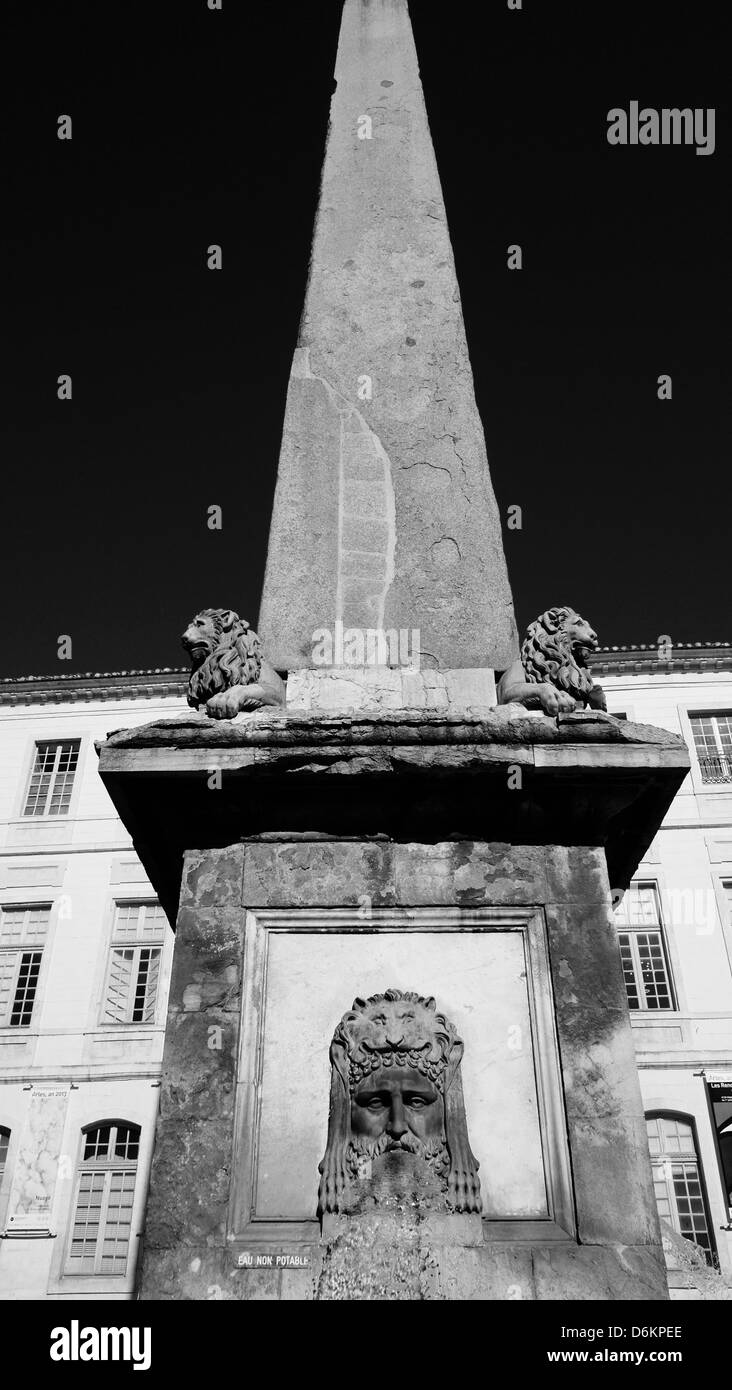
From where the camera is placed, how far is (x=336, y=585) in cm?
519

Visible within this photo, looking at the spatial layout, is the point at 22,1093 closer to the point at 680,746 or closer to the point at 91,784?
the point at 91,784

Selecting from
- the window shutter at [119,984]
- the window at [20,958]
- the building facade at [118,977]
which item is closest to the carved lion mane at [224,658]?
the building facade at [118,977]

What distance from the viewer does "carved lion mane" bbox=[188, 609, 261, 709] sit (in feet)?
14.9

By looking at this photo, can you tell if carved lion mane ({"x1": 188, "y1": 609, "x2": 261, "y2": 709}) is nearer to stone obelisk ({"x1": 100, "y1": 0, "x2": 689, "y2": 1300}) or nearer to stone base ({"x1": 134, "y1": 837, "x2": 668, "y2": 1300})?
stone obelisk ({"x1": 100, "y1": 0, "x2": 689, "y2": 1300})


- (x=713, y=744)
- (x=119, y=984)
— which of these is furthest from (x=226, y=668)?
(x=713, y=744)

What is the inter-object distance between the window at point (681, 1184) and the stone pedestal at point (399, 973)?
17358 millimetres

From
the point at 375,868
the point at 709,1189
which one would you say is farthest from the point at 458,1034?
the point at 709,1189

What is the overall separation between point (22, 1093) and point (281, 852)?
20.1 meters

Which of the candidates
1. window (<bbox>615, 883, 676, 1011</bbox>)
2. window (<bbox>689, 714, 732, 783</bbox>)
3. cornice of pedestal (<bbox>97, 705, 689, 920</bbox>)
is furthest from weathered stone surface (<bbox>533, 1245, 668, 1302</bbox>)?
window (<bbox>689, 714, 732, 783</bbox>)

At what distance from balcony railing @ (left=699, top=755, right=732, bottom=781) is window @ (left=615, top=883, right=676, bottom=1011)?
293 centimetres

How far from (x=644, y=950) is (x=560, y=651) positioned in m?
19.3

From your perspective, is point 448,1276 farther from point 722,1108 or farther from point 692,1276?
point 722,1108

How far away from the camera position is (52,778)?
26297mm

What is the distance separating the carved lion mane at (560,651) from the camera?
4496 mm
